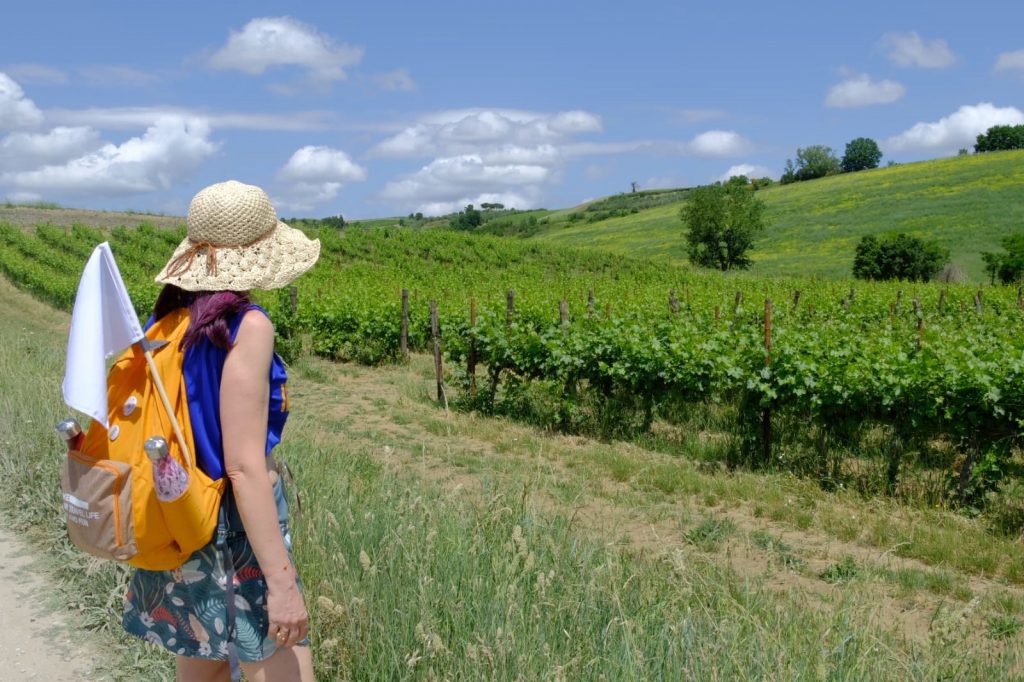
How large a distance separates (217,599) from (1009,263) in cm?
4257

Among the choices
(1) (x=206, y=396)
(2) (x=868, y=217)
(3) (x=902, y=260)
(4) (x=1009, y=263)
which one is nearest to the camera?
(1) (x=206, y=396)

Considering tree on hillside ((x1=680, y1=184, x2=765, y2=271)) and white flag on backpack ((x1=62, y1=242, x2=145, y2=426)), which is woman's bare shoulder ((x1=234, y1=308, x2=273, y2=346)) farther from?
tree on hillside ((x1=680, y1=184, x2=765, y2=271))

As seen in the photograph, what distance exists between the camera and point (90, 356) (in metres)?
1.92

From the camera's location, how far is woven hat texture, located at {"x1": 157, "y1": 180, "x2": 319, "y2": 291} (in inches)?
81.0

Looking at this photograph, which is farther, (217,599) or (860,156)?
(860,156)

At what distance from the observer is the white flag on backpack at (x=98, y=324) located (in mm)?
1902

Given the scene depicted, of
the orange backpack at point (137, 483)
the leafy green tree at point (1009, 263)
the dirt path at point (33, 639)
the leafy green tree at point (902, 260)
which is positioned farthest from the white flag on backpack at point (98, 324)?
the leafy green tree at point (902, 260)

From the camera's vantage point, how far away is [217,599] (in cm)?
207

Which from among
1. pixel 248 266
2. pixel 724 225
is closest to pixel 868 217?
pixel 724 225

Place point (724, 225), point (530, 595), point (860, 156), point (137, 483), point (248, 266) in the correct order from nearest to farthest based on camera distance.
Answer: point (137, 483) → point (248, 266) → point (530, 595) → point (724, 225) → point (860, 156)

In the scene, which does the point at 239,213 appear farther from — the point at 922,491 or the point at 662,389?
the point at 662,389

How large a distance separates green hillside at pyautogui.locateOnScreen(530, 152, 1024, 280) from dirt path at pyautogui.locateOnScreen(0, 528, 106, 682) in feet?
148

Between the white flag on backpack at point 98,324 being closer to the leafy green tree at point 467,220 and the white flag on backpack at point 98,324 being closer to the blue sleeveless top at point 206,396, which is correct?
the blue sleeveless top at point 206,396

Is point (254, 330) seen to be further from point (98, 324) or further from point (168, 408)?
point (98, 324)
